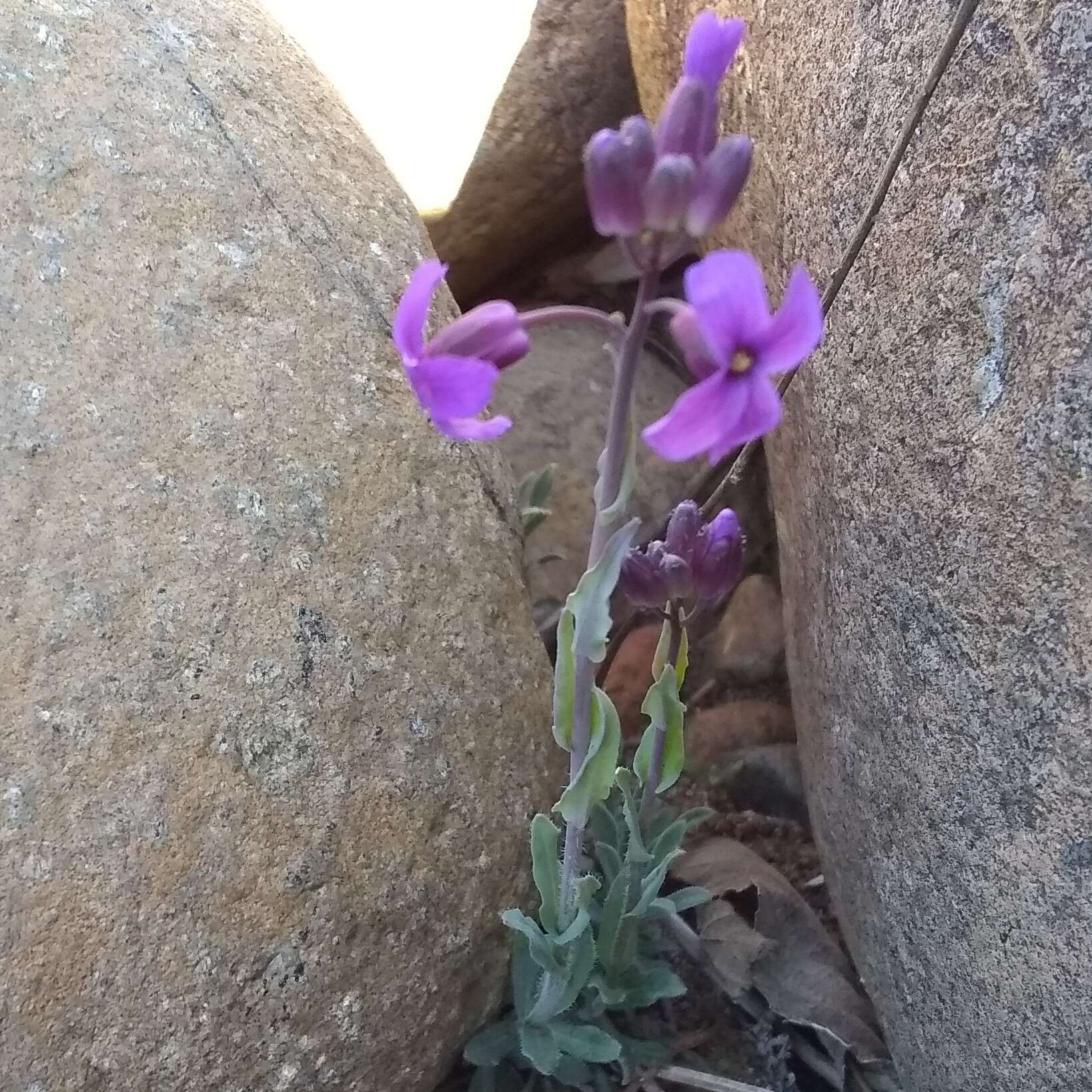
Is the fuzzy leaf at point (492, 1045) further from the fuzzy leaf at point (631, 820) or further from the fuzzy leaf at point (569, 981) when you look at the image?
the fuzzy leaf at point (631, 820)

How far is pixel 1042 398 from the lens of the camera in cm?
71

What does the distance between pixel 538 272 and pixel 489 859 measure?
1.12 meters

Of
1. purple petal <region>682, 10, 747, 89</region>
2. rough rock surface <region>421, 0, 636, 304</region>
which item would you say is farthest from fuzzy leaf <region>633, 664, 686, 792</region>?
rough rock surface <region>421, 0, 636, 304</region>

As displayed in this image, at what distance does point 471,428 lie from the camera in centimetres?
55

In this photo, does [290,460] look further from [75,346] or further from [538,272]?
[538,272]

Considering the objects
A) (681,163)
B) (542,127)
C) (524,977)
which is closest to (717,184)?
(681,163)

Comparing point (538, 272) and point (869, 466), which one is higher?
point (869, 466)

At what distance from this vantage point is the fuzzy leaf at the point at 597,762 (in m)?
0.75

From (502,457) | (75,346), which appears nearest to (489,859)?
(502,457)

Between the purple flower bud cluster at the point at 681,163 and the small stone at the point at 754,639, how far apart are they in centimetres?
95

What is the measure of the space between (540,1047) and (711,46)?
803mm

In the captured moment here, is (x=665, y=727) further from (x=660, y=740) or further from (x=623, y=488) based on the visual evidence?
(x=623, y=488)

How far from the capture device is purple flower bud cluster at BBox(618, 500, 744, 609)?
874mm

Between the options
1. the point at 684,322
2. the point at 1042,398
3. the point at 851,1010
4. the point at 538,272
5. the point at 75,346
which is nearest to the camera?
the point at 684,322
